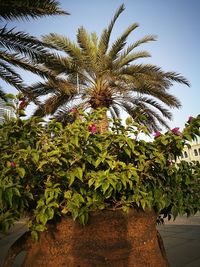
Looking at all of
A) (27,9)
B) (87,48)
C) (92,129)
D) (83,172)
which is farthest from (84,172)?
(87,48)

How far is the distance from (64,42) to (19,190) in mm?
9012

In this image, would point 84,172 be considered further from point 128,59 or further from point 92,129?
point 128,59

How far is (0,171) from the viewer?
1835mm

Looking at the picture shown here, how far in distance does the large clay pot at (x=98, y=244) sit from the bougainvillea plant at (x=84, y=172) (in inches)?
3.2

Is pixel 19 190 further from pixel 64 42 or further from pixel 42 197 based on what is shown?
pixel 64 42

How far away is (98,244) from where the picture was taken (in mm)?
1857

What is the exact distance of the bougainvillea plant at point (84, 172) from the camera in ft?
5.92

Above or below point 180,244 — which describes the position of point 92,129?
above

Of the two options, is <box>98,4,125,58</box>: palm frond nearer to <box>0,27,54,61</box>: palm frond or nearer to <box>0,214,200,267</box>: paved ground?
<box>0,27,54,61</box>: palm frond

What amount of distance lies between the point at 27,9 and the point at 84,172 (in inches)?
220

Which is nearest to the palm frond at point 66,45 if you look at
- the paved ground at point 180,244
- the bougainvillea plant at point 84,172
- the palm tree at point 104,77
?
the palm tree at point 104,77

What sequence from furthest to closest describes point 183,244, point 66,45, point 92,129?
point 66,45
point 183,244
point 92,129

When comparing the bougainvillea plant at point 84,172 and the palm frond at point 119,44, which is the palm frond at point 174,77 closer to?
the palm frond at point 119,44

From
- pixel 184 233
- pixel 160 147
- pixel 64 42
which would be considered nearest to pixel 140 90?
pixel 64 42
